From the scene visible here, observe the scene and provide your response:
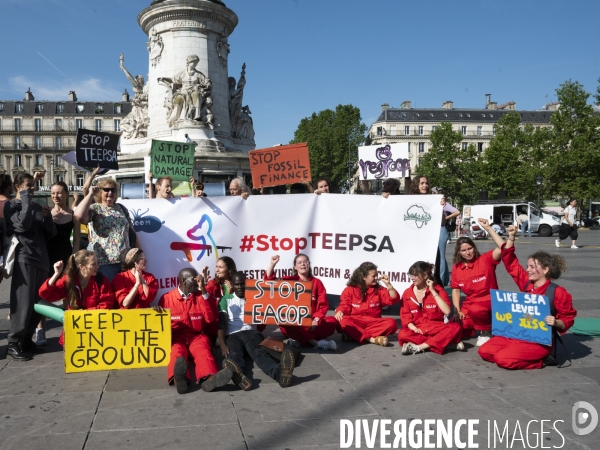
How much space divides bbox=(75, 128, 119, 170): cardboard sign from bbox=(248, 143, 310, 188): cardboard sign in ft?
6.73

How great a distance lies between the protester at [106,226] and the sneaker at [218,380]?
6.95 ft

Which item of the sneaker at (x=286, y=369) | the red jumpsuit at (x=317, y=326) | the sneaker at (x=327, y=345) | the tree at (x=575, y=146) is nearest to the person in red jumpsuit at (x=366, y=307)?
the red jumpsuit at (x=317, y=326)

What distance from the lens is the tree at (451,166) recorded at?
214 ft

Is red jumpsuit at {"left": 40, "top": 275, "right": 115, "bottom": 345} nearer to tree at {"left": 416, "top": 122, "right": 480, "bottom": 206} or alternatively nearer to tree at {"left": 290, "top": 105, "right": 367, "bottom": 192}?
tree at {"left": 290, "top": 105, "right": 367, "bottom": 192}

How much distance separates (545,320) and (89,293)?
452 centimetres

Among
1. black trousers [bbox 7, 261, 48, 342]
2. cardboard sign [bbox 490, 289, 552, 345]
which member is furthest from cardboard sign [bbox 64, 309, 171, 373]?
cardboard sign [bbox 490, 289, 552, 345]

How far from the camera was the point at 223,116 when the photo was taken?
2577cm

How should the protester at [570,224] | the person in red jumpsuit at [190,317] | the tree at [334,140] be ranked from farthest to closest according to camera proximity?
1. the tree at [334,140]
2. the protester at [570,224]
3. the person in red jumpsuit at [190,317]

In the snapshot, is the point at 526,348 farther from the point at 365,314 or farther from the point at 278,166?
the point at 278,166

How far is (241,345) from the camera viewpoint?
5.54 m

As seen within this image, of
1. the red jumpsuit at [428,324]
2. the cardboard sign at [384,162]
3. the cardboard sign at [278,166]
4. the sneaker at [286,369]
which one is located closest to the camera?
the sneaker at [286,369]

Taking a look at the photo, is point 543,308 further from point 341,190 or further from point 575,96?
point 341,190

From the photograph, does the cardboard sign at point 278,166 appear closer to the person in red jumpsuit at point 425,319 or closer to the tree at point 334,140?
the person in red jumpsuit at point 425,319

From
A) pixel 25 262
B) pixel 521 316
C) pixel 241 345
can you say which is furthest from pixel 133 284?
pixel 521 316
